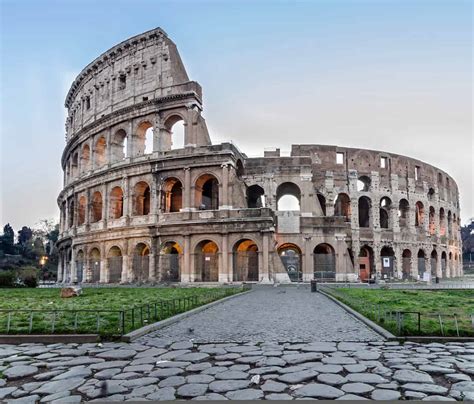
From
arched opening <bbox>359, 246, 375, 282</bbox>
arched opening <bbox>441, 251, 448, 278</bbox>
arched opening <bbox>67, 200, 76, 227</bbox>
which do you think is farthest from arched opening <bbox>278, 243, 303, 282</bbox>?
arched opening <bbox>67, 200, 76, 227</bbox>

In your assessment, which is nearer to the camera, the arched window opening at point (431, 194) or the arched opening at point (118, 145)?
the arched opening at point (118, 145)

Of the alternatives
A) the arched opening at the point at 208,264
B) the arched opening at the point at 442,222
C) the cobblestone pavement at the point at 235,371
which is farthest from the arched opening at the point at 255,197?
the cobblestone pavement at the point at 235,371

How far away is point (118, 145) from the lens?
113ft

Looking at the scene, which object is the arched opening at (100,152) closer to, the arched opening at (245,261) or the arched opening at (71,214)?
the arched opening at (71,214)

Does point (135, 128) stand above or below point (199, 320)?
above

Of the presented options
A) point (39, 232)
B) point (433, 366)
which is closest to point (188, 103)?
point (433, 366)

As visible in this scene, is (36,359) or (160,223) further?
(160,223)

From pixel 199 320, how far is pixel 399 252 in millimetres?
31133

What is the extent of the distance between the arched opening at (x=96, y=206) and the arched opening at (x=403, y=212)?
25847mm

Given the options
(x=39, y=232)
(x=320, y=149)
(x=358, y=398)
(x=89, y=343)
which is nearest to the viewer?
(x=358, y=398)

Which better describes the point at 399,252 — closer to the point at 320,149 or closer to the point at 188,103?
the point at 320,149

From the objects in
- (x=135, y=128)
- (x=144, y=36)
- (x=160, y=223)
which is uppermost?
(x=144, y=36)

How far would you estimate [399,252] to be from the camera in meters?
37.5

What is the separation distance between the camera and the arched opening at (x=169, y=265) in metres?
29.9
